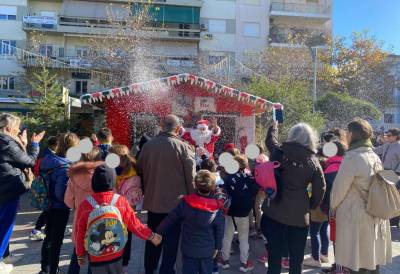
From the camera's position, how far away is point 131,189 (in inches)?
167

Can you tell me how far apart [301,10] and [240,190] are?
3400cm

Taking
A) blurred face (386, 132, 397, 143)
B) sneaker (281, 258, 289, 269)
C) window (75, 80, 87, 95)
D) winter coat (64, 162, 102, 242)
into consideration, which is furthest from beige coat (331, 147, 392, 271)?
window (75, 80, 87, 95)

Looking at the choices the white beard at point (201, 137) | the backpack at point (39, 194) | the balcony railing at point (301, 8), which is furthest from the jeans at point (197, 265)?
the balcony railing at point (301, 8)

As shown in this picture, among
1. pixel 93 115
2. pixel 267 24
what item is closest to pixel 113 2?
pixel 267 24

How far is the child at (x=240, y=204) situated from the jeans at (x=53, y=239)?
195 cm

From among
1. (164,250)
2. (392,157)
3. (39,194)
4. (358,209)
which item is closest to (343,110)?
(392,157)

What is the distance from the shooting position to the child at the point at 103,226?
10.3 feet

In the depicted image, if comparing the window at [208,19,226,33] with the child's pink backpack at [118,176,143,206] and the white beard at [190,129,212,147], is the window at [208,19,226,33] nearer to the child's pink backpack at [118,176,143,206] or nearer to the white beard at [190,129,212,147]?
the white beard at [190,129,212,147]

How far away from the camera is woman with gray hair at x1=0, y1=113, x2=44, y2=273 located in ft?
13.0

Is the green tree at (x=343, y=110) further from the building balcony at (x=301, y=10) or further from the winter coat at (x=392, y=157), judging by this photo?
the building balcony at (x=301, y=10)

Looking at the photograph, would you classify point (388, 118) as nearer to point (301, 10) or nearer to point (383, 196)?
point (301, 10)

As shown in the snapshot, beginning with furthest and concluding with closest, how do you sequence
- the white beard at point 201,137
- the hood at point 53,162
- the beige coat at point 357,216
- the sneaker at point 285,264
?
the white beard at point 201,137 < the sneaker at point 285,264 < the hood at point 53,162 < the beige coat at point 357,216

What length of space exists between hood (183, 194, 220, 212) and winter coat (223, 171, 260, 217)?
1.07 metres

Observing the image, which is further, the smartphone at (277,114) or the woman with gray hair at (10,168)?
the smartphone at (277,114)
